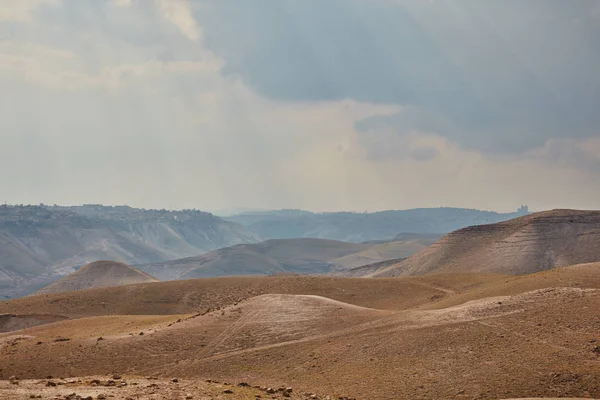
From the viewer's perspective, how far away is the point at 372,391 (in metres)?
31.3

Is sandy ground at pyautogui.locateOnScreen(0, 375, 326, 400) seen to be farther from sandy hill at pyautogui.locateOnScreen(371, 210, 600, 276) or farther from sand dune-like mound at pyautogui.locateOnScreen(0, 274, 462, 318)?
sandy hill at pyautogui.locateOnScreen(371, 210, 600, 276)

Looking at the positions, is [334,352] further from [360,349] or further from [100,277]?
[100,277]

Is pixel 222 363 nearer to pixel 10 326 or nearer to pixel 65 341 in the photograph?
pixel 65 341

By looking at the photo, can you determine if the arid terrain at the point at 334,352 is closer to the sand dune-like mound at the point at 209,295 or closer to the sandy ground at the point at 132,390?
the sandy ground at the point at 132,390

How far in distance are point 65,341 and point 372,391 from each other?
89.8ft

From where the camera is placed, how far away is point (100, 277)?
18375 centimetres

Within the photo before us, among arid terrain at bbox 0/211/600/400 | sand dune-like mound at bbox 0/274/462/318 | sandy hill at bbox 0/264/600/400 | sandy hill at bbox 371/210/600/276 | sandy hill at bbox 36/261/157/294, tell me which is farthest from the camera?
sandy hill at bbox 36/261/157/294

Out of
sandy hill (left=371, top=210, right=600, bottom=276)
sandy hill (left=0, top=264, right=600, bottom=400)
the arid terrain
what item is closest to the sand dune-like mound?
the arid terrain

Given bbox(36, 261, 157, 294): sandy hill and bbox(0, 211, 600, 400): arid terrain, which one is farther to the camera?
bbox(36, 261, 157, 294): sandy hill

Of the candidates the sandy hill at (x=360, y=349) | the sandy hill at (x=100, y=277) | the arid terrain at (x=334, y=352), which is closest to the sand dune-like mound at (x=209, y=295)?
the arid terrain at (x=334, y=352)

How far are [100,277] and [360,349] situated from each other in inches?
6371

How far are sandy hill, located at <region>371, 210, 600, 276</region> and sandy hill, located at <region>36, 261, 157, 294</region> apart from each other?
86.3 metres

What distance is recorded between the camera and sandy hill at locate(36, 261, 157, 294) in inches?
6988

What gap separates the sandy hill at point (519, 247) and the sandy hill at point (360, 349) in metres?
92.7
